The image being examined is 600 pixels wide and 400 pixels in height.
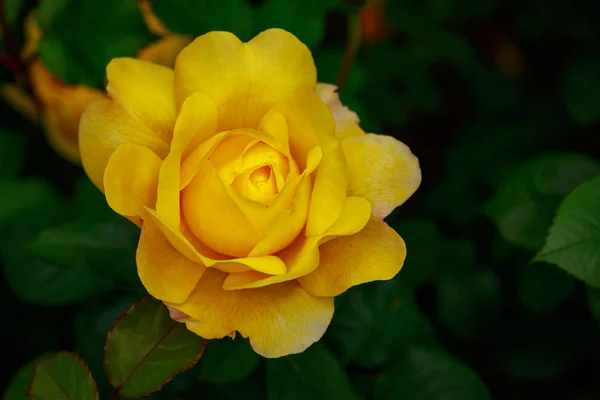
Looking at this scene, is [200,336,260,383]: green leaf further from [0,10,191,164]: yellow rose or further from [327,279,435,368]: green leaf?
[0,10,191,164]: yellow rose

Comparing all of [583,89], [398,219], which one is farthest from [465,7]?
[398,219]

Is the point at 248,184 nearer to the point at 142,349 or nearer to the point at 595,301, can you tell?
the point at 142,349

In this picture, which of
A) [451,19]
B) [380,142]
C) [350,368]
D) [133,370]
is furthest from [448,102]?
[133,370]

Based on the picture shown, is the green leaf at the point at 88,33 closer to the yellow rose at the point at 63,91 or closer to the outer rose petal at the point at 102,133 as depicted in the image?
the yellow rose at the point at 63,91

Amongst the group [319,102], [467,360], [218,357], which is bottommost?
[467,360]

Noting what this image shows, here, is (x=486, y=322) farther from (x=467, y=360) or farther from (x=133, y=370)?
(x=133, y=370)
